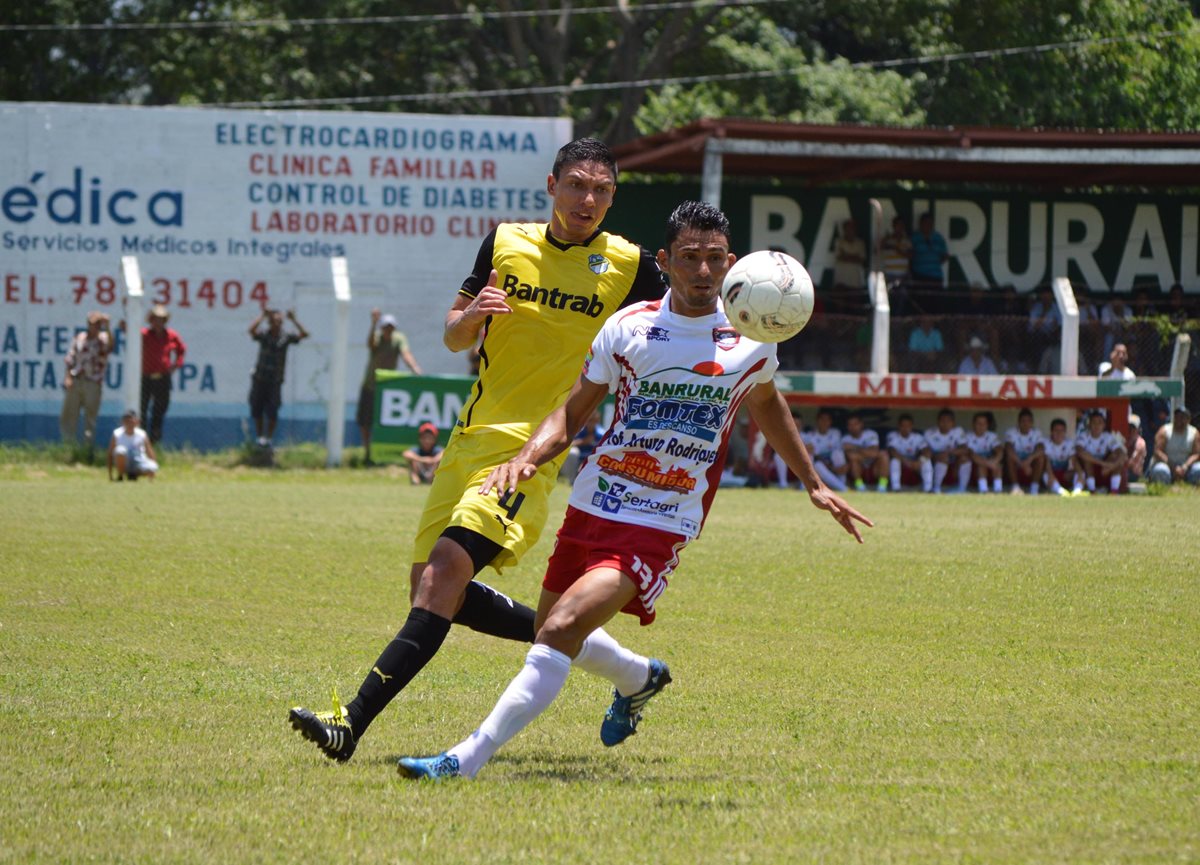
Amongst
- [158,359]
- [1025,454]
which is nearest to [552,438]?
[1025,454]

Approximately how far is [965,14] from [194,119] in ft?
57.6

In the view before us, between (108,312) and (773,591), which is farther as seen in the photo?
(108,312)

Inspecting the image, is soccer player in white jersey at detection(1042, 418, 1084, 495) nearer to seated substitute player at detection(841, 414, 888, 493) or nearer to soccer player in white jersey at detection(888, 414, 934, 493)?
soccer player in white jersey at detection(888, 414, 934, 493)

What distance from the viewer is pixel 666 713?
718 cm

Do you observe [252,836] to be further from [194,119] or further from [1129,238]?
[1129,238]

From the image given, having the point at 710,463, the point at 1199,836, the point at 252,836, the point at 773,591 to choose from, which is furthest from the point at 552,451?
the point at 773,591

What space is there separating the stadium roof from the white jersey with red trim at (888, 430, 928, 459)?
470 centimetres

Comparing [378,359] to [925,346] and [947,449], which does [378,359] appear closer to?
[925,346]

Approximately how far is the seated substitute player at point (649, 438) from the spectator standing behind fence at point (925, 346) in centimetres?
1735

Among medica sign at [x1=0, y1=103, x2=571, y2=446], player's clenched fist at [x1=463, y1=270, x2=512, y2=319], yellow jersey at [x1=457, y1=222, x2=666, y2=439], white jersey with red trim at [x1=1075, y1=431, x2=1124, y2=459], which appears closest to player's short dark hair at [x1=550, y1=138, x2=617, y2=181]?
yellow jersey at [x1=457, y1=222, x2=666, y2=439]

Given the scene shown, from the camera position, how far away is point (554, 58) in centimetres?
3616

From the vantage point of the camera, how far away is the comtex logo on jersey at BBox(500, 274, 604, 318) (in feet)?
22.0

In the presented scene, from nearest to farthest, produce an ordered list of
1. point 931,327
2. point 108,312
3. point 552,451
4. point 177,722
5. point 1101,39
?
1. point 552,451
2. point 177,722
3. point 931,327
4. point 108,312
5. point 1101,39

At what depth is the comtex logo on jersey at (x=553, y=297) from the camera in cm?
671
